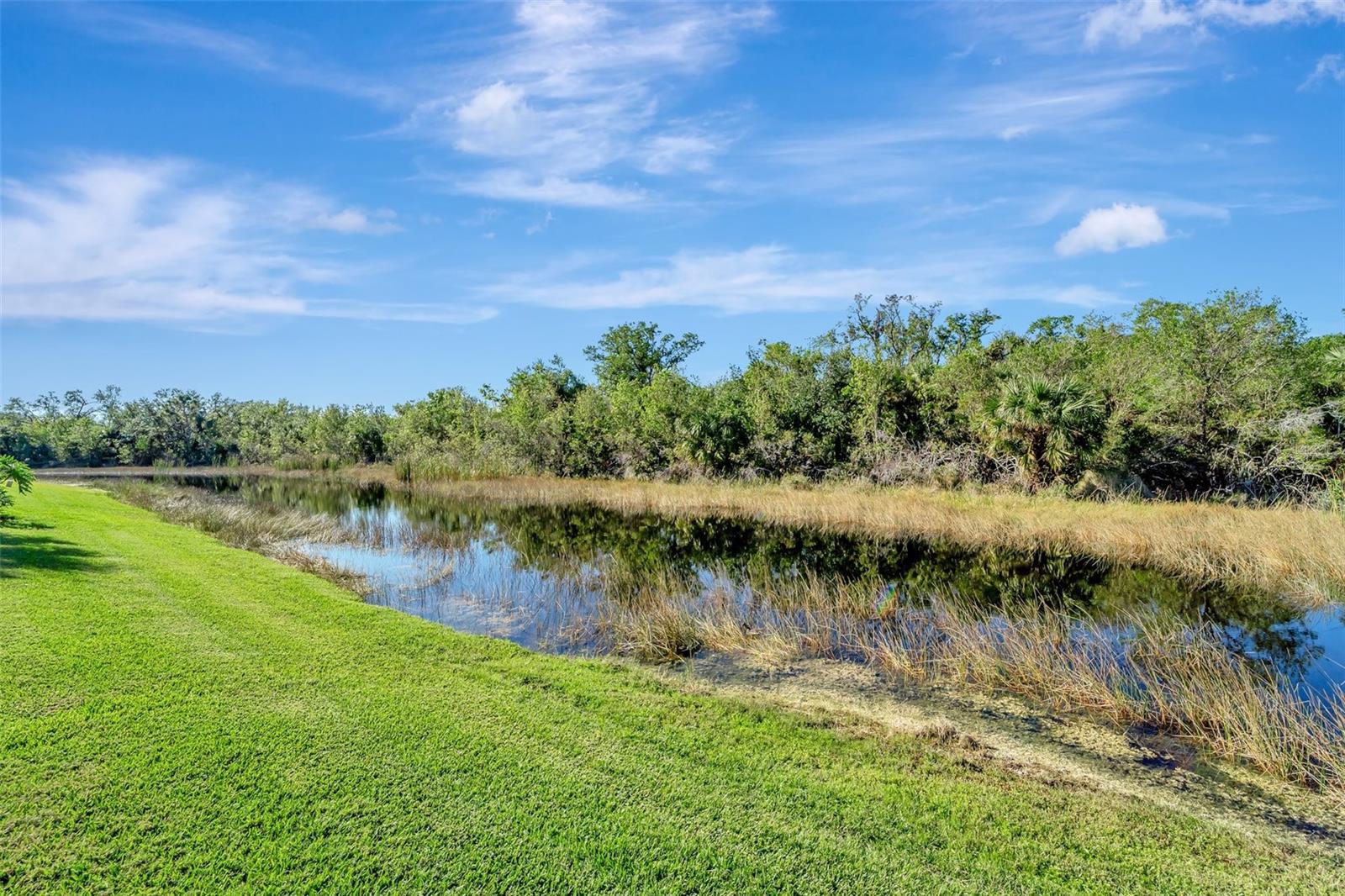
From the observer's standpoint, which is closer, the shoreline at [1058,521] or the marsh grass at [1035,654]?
the marsh grass at [1035,654]

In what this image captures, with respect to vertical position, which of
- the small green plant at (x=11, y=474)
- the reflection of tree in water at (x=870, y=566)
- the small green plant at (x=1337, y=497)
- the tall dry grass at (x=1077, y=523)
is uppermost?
the small green plant at (x=11, y=474)

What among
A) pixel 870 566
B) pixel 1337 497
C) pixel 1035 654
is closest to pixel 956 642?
pixel 1035 654

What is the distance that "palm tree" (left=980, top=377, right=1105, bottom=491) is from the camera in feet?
64.6

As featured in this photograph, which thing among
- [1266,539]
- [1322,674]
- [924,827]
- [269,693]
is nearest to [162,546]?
[269,693]

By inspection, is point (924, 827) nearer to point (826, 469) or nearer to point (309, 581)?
point (309, 581)

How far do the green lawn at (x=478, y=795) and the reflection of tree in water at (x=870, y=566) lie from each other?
216 inches

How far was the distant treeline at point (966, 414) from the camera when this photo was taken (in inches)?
732

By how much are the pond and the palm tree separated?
7.77 m

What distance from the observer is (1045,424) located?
20.0 m

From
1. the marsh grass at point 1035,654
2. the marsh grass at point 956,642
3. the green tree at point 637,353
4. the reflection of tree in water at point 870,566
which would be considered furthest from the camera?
the green tree at point 637,353

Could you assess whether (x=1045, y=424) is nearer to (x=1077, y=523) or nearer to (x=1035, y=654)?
(x=1077, y=523)

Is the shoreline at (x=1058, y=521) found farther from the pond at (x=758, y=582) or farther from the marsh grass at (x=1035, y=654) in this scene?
the marsh grass at (x=1035, y=654)

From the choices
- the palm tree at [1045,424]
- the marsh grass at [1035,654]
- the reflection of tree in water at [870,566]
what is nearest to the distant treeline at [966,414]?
the palm tree at [1045,424]

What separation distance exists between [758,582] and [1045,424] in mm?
14056
